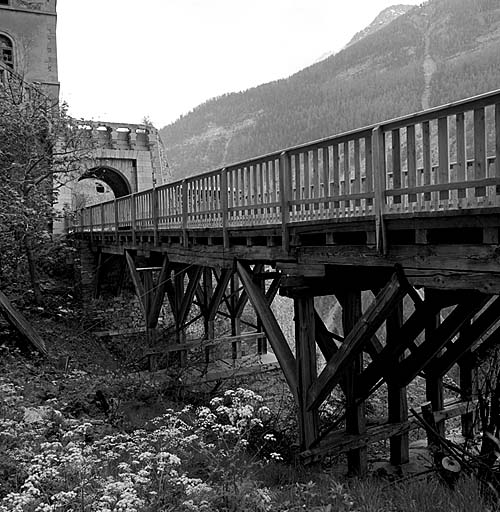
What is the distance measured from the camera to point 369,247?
5.54 meters

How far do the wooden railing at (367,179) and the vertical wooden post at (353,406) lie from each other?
4.58ft

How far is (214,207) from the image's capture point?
937 cm

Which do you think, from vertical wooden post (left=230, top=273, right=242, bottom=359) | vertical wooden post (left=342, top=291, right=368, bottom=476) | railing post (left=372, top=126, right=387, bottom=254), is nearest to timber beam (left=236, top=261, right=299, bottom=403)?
vertical wooden post (left=342, top=291, right=368, bottom=476)

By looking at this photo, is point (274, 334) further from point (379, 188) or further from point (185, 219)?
point (185, 219)

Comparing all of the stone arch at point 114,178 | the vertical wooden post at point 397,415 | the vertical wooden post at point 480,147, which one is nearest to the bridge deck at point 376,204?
the vertical wooden post at point 480,147

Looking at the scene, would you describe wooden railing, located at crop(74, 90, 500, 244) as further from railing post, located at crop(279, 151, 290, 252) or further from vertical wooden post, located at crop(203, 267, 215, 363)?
vertical wooden post, located at crop(203, 267, 215, 363)

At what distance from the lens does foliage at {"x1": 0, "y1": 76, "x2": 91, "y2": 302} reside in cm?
1574

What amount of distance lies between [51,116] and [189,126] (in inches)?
4885

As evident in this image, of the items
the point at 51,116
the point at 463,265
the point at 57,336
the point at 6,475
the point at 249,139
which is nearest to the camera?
the point at 463,265

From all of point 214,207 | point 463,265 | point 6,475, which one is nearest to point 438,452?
point 463,265

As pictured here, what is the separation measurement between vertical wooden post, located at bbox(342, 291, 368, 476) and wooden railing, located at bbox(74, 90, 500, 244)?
1396 millimetres

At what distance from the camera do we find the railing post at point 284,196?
6.79 m

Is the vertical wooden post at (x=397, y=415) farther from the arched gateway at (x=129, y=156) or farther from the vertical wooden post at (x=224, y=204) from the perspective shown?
the arched gateway at (x=129, y=156)

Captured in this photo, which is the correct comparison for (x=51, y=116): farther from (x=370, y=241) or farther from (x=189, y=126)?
(x=189, y=126)
